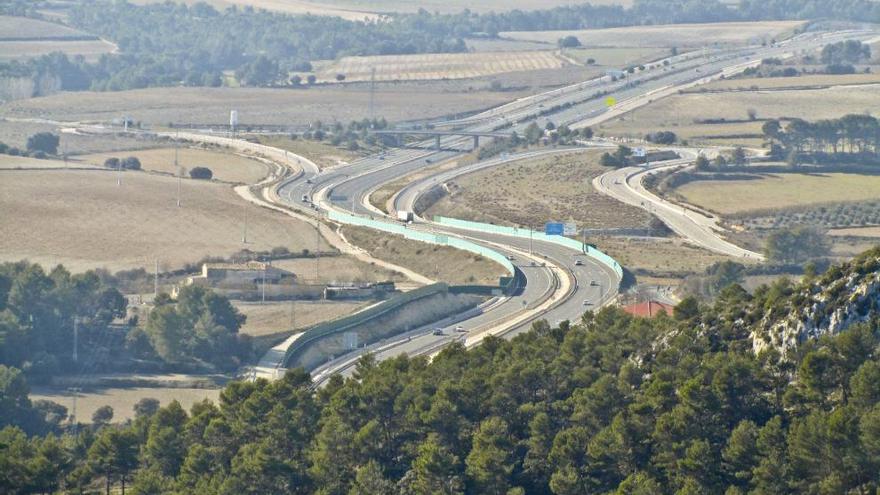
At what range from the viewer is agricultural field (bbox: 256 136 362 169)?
153875mm

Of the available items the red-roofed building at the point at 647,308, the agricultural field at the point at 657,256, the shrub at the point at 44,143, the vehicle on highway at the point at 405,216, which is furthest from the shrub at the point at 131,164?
the red-roofed building at the point at 647,308

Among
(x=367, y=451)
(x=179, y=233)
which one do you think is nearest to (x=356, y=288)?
(x=179, y=233)

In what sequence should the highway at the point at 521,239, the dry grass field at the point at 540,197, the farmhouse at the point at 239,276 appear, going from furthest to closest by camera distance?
the dry grass field at the point at 540,197
the farmhouse at the point at 239,276
the highway at the point at 521,239

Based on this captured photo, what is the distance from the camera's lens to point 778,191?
134000mm

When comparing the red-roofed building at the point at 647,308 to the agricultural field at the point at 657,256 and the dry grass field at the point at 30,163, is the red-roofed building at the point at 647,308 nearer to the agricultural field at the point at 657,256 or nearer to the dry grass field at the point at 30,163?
the agricultural field at the point at 657,256

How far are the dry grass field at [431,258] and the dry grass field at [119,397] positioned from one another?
23528mm

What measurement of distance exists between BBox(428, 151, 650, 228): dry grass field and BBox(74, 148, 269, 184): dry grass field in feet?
44.8

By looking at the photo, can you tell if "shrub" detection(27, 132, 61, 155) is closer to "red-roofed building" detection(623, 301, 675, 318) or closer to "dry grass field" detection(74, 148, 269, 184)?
"dry grass field" detection(74, 148, 269, 184)

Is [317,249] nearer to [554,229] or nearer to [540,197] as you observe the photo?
[554,229]

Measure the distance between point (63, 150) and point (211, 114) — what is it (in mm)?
33110

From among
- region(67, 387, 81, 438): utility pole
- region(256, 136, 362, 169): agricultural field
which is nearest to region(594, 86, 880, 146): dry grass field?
region(256, 136, 362, 169): agricultural field

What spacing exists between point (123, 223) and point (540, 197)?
29.1 m

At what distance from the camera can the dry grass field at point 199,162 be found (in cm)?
14050

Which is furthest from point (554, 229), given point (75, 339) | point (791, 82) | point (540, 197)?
point (791, 82)
